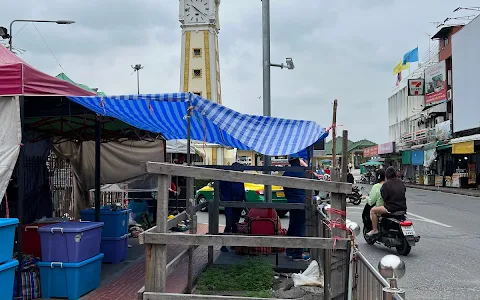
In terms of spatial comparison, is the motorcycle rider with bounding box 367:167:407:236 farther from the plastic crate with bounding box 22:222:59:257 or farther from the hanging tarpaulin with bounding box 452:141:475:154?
the hanging tarpaulin with bounding box 452:141:475:154

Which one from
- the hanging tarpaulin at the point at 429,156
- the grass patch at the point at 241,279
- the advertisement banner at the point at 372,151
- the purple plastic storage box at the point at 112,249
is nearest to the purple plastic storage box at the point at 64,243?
the grass patch at the point at 241,279

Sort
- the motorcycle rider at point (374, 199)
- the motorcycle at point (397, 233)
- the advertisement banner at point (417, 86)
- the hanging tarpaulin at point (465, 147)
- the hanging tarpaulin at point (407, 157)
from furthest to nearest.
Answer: the hanging tarpaulin at point (407, 157)
the advertisement banner at point (417, 86)
the hanging tarpaulin at point (465, 147)
the motorcycle rider at point (374, 199)
the motorcycle at point (397, 233)

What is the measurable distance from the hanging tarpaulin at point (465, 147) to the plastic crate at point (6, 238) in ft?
87.4

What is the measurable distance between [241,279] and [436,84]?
36.8 metres

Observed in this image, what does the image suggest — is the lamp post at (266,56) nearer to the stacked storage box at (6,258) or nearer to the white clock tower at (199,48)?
the stacked storage box at (6,258)

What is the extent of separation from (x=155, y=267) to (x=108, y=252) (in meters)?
4.92

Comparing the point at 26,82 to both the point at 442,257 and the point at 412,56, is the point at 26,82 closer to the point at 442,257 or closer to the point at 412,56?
the point at 442,257

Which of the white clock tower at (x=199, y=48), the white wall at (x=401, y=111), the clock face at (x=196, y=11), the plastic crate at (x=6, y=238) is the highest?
the clock face at (x=196, y=11)

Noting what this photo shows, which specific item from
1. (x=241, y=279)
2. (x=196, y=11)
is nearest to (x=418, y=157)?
(x=196, y=11)

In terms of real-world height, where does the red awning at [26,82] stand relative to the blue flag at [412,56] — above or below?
below

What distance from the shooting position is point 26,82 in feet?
18.4

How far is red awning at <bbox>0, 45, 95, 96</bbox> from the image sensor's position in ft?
18.1

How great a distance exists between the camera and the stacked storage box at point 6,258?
489 centimetres

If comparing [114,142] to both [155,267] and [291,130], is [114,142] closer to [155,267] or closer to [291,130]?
[291,130]
